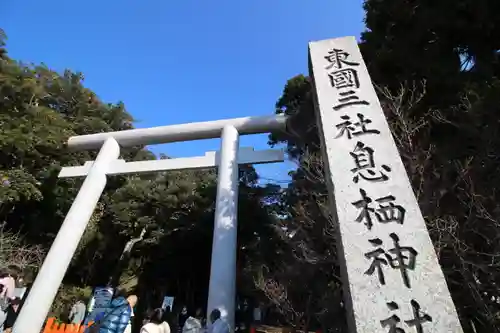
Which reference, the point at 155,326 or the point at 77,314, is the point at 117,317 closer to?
the point at 155,326

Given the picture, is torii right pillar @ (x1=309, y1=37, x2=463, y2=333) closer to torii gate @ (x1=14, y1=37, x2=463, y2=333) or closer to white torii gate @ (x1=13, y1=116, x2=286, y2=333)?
torii gate @ (x1=14, y1=37, x2=463, y2=333)

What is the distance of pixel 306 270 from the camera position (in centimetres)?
556

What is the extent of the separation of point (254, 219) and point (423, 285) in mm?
7939

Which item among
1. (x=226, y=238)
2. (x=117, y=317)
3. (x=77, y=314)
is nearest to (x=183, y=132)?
(x=226, y=238)

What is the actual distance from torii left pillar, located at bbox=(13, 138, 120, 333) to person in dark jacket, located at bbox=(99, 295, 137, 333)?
3.81m

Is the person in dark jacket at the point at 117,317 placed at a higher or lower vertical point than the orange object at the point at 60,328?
lower

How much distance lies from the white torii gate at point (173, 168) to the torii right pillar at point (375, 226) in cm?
360

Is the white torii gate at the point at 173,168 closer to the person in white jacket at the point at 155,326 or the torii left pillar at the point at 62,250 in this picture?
the torii left pillar at the point at 62,250

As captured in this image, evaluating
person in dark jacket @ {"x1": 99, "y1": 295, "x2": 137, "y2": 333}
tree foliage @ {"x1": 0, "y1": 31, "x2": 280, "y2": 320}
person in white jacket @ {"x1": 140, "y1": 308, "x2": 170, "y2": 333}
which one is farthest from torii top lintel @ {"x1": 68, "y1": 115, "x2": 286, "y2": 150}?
person in dark jacket @ {"x1": 99, "y1": 295, "x2": 137, "y2": 333}

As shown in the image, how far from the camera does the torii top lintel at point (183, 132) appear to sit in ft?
23.7

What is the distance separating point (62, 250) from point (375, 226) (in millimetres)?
6444

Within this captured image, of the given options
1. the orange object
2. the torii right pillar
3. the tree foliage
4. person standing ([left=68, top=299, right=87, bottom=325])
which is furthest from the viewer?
the tree foliage

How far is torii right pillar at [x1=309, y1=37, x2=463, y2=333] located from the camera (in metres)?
1.98

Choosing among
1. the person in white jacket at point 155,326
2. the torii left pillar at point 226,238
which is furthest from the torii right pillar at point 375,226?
the torii left pillar at point 226,238
